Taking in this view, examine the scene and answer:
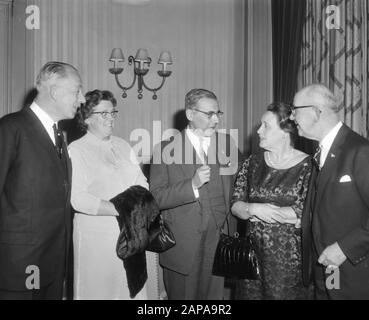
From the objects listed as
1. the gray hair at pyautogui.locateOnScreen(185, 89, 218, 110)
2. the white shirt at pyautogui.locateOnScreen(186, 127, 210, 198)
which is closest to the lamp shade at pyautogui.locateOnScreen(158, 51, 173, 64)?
the gray hair at pyautogui.locateOnScreen(185, 89, 218, 110)

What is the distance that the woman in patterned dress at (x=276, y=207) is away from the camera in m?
→ 2.52

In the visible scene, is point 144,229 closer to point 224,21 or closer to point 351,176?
point 351,176

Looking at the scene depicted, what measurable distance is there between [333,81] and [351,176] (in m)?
1.79

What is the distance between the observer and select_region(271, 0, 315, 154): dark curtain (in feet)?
13.8

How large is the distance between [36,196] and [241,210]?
1.18 meters

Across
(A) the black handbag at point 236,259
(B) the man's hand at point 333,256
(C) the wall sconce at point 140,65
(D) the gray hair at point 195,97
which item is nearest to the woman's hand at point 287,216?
(A) the black handbag at point 236,259

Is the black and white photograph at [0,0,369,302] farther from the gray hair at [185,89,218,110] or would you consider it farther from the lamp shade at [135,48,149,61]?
the lamp shade at [135,48,149,61]

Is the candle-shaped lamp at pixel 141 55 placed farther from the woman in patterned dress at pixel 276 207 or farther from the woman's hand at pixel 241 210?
the woman's hand at pixel 241 210

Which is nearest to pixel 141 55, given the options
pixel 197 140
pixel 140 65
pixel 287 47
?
pixel 140 65

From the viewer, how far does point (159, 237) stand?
103 inches

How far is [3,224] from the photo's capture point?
1.98 meters

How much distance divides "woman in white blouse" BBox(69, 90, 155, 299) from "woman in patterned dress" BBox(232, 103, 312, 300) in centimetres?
74
